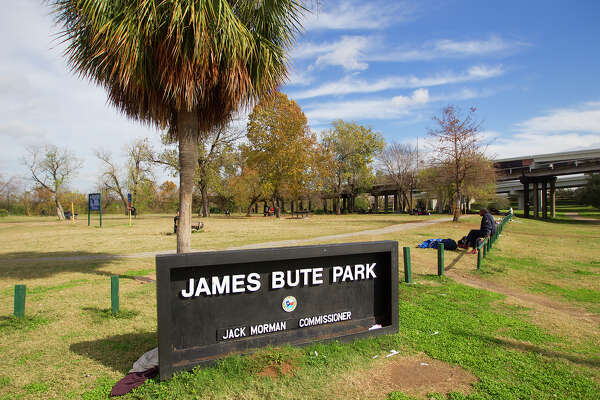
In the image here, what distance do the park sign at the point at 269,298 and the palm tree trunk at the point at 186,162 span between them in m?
4.21

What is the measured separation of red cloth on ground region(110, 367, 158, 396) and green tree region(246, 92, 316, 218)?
32934mm

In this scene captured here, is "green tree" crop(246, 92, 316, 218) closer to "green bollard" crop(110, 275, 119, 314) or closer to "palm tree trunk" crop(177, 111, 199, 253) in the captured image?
"palm tree trunk" crop(177, 111, 199, 253)

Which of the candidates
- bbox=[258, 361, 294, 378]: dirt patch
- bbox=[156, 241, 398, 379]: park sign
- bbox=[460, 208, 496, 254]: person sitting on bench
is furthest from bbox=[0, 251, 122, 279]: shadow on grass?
bbox=[460, 208, 496, 254]: person sitting on bench

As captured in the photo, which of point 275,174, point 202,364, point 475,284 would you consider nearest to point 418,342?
point 202,364

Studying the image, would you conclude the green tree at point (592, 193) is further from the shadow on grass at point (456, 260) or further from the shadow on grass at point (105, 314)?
the shadow on grass at point (105, 314)

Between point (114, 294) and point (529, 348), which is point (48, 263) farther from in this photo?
point (529, 348)

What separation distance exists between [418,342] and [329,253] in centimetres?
165

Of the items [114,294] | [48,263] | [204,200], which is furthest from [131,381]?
[204,200]

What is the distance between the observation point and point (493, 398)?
3129mm

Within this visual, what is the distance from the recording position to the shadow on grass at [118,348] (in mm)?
3916

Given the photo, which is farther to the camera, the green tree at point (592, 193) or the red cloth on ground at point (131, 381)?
the green tree at point (592, 193)

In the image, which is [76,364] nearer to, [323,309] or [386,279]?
[323,309]

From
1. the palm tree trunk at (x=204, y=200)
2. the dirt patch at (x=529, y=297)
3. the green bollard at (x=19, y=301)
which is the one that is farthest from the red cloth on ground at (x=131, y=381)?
the palm tree trunk at (x=204, y=200)

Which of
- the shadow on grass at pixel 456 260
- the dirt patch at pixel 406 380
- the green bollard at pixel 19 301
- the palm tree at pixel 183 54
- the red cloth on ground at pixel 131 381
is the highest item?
the palm tree at pixel 183 54
